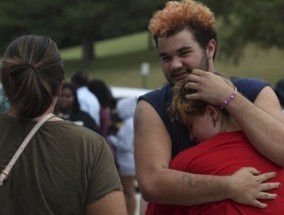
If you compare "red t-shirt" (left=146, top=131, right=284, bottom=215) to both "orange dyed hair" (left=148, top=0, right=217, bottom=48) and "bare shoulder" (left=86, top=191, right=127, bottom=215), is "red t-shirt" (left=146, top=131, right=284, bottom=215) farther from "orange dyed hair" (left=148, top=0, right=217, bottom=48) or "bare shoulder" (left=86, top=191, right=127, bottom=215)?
"orange dyed hair" (left=148, top=0, right=217, bottom=48)

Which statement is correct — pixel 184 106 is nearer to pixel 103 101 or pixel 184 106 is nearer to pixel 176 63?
pixel 176 63

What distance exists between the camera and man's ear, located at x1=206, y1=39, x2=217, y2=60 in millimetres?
3602

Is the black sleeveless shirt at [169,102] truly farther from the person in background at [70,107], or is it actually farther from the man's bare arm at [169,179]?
the person in background at [70,107]

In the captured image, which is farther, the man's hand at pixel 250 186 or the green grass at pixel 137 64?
the green grass at pixel 137 64

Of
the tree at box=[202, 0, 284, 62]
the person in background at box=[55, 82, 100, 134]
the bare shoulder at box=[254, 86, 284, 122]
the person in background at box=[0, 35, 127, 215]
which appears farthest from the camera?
the tree at box=[202, 0, 284, 62]

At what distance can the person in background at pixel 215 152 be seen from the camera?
10.2 ft

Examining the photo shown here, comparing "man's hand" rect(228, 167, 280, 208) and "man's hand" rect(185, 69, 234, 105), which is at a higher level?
"man's hand" rect(185, 69, 234, 105)

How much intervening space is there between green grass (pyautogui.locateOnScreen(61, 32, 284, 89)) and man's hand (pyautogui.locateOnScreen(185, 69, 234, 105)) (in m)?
38.0

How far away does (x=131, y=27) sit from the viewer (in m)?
62.8

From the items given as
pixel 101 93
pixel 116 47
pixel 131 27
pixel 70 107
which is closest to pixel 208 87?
pixel 70 107

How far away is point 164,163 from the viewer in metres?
3.32

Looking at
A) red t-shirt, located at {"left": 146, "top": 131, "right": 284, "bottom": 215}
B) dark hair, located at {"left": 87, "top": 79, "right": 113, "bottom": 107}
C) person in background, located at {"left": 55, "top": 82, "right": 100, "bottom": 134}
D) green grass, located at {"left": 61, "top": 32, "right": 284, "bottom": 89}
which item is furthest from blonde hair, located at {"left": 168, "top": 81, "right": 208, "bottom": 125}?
green grass, located at {"left": 61, "top": 32, "right": 284, "bottom": 89}

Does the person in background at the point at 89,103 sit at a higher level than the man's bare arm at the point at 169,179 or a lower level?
lower

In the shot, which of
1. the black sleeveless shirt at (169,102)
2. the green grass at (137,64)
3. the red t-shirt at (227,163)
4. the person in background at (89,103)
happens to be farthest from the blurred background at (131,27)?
the red t-shirt at (227,163)
